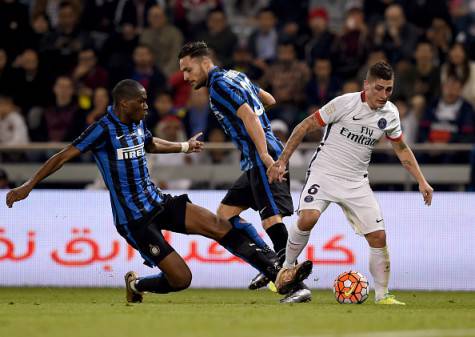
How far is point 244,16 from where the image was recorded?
20.5 metres

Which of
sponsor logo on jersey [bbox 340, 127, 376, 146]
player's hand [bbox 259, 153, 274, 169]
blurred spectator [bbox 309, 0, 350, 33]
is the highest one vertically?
blurred spectator [bbox 309, 0, 350, 33]

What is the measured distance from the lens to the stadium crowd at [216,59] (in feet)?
55.0

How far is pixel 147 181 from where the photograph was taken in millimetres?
10633

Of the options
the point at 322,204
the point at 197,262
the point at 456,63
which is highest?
the point at 456,63

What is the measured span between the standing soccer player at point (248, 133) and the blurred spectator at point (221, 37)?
7529mm

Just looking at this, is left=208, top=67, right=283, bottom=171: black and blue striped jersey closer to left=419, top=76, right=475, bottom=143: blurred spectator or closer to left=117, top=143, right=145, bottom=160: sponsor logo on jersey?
left=117, top=143, right=145, bottom=160: sponsor logo on jersey

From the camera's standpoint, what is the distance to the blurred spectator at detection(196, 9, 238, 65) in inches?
734

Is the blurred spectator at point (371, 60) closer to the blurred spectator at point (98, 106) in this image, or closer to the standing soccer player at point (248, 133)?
the blurred spectator at point (98, 106)

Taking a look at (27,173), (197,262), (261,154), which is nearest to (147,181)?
(261,154)

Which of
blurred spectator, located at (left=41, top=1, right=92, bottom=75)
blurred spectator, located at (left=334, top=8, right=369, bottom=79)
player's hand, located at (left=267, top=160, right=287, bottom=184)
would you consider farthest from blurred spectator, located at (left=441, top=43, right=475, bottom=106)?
player's hand, located at (left=267, top=160, right=287, bottom=184)

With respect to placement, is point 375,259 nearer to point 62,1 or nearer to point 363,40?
point 363,40

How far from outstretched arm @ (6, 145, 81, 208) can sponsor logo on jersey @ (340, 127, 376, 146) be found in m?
2.45

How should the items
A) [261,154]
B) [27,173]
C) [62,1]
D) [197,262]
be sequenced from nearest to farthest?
[261,154], [197,262], [27,173], [62,1]

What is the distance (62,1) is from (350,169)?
985 centimetres
